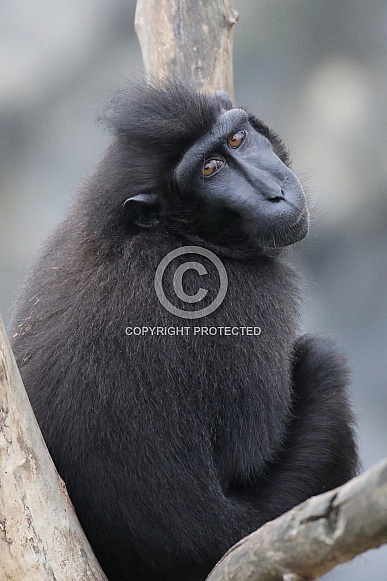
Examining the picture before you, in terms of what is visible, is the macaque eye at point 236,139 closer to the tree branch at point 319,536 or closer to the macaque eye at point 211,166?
the macaque eye at point 211,166

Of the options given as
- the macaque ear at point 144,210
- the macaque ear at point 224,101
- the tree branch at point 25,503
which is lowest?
the tree branch at point 25,503

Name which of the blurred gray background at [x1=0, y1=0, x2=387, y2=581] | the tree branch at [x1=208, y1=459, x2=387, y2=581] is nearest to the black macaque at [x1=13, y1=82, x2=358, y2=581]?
the tree branch at [x1=208, y1=459, x2=387, y2=581]

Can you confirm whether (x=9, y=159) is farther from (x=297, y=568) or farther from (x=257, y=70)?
(x=297, y=568)

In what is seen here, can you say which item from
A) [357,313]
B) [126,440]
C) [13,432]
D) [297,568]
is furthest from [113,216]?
[357,313]

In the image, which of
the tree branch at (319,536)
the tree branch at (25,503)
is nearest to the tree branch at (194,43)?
the tree branch at (25,503)

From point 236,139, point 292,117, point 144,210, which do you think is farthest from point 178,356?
point 292,117

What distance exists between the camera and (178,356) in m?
3.58

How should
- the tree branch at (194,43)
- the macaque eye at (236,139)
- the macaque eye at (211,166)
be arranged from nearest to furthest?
the macaque eye at (211,166), the macaque eye at (236,139), the tree branch at (194,43)

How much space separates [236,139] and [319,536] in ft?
8.46

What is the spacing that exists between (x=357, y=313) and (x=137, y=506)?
20.3 ft

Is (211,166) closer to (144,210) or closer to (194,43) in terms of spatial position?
Answer: (144,210)

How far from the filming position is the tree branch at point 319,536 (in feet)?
6.15

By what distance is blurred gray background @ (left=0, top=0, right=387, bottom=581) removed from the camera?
9.23 metres

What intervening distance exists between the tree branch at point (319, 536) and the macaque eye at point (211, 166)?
2086 mm
